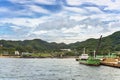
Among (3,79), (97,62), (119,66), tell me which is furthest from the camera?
(97,62)

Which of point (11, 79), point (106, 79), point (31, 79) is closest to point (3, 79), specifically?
point (11, 79)

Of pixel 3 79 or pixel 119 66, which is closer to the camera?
pixel 3 79

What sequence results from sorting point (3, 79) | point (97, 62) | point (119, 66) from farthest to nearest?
point (97, 62)
point (119, 66)
point (3, 79)

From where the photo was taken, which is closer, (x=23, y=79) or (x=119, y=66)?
(x=23, y=79)

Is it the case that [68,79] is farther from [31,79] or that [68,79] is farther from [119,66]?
[119,66]

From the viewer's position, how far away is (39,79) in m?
59.2

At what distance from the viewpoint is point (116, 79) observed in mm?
61594

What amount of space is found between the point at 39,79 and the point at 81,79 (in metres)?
8.61

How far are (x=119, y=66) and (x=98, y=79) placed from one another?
44761 mm

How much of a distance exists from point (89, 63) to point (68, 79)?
64745 millimetres

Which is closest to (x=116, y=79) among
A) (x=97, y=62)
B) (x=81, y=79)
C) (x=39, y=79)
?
(x=81, y=79)

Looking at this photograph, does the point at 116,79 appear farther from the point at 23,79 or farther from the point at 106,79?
the point at 23,79

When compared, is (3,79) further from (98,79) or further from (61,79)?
(98,79)

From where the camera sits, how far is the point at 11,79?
5900 cm
